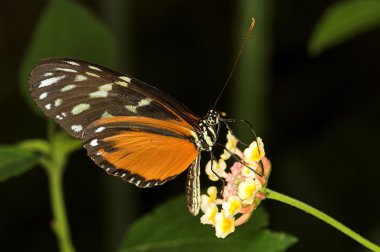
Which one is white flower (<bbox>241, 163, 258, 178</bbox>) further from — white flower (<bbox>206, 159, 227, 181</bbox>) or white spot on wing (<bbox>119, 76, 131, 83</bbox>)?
white spot on wing (<bbox>119, 76, 131, 83</bbox>)

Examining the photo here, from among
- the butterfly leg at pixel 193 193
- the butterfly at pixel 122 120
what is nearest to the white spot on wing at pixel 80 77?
the butterfly at pixel 122 120

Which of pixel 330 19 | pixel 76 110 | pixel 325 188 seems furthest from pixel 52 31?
pixel 325 188

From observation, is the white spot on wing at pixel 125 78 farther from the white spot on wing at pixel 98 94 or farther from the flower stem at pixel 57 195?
the flower stem at pixel 57 195

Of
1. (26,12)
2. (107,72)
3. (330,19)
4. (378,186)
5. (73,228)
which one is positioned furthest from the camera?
(26,12)

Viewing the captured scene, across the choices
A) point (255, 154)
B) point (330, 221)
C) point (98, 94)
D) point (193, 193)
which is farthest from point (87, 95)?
point (330, 221)

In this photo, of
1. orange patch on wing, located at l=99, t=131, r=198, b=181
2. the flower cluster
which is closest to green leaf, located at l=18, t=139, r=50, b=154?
orange patch on wing, located at l=99, t=131, r=198, b=181

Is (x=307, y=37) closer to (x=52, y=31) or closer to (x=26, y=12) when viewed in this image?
(x=26, y=12)

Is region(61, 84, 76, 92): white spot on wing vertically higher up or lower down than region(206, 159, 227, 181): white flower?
higher up
